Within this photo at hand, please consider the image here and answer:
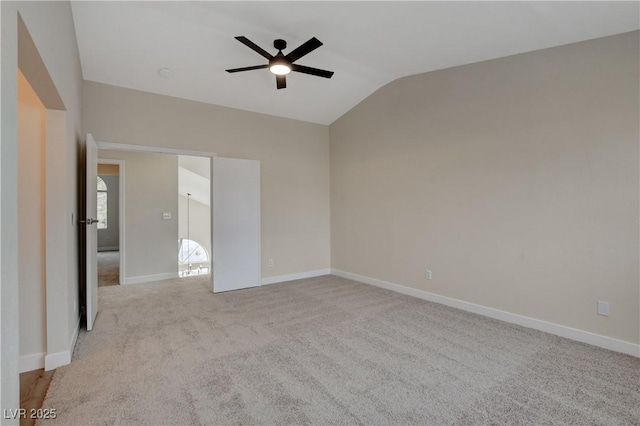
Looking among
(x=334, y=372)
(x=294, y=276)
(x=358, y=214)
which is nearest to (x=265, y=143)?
(x=358, y=214)

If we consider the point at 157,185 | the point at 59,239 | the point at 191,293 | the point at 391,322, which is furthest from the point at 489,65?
the point at 157,185

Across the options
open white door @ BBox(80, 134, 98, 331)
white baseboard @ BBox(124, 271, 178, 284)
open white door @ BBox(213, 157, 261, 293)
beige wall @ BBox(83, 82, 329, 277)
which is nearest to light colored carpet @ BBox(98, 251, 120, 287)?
white baseboard @ BBox(124, 271, 178, 284)

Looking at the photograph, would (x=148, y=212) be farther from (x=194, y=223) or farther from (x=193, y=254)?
(x=193, y=254)

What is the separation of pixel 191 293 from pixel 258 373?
2707 mm

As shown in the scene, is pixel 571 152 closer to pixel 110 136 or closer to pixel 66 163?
pixel 66 163

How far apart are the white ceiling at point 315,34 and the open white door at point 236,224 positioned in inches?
47.6

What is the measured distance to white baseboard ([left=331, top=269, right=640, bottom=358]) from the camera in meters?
2.75

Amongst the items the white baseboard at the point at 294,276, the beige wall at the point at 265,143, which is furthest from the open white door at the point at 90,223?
the white baseboard at the point at 294,276

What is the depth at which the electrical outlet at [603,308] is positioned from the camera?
9.26 ft

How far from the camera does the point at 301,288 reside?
4.93 meters

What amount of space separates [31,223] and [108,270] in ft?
15.2

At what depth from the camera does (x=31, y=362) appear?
2.44m

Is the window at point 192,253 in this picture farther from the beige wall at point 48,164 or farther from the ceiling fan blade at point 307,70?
the ceiling fan blade at point 307,70

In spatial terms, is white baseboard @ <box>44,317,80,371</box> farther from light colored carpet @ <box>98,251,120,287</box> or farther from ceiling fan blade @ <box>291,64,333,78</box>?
ceiling fan blade @ <box>291,64,333,78</box>
